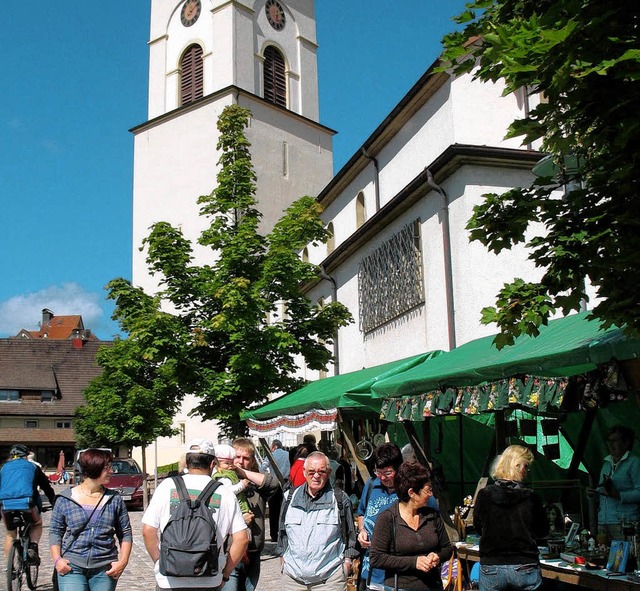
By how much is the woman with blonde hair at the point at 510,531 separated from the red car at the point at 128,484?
23.9 meters

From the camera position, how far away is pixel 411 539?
19.5 ft

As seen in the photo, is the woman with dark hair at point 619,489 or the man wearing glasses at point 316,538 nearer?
the man wearing glasses at point 316,538

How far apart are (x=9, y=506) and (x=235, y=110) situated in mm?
11357

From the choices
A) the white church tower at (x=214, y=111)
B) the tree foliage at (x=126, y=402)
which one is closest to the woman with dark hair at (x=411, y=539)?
the tree foliage at (x=126, y=402)

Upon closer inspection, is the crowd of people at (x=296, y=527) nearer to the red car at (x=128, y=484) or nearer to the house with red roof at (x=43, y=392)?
the red car at (x=128, y=484)

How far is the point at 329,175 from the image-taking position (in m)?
46.6

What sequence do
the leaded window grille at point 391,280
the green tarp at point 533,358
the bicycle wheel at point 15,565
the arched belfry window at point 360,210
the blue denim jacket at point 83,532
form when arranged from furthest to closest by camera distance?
1. the arched belfry window at point 360,210
2. the leaded window grille at point 391,280
3. the bicycle wheel at point 15,565
4. the green tarp at point 533,358
5. the blue denim jacket at point 83,532

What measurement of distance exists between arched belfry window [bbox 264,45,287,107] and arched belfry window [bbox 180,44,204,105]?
3.38 meters

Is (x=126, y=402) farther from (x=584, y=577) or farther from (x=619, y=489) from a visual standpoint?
(x=584, y=577)

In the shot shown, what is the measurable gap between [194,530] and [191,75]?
A: 41.8 meters

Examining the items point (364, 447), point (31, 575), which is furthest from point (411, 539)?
point (364, 447)

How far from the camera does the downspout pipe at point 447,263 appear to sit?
17953 mm

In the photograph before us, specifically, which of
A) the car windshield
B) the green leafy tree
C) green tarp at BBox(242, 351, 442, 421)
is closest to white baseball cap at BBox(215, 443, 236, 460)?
the green leafy tree

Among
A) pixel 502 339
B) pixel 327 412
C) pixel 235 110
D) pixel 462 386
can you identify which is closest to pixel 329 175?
pixel 235 110
